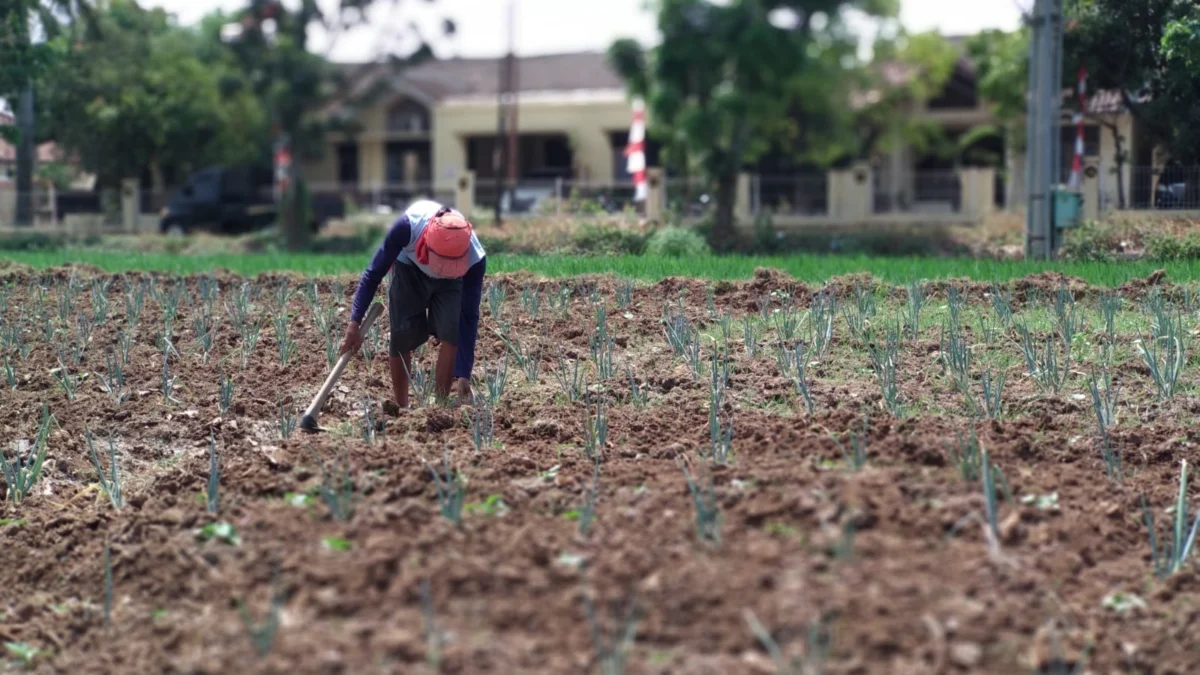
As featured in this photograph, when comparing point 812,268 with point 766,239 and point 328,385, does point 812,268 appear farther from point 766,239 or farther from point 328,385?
point 766,239

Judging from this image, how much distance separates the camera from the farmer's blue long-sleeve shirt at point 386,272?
7562 mm

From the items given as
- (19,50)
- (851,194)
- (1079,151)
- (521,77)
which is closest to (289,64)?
(19,50)

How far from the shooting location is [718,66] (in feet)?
94.0

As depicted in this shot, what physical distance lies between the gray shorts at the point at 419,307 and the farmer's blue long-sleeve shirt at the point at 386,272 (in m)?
0.05

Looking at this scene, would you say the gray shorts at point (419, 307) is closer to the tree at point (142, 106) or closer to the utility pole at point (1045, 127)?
the utility pole at point (1045, 127)

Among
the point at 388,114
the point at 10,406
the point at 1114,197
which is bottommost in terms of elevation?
the point at 10,406

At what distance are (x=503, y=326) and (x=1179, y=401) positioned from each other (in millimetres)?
4255

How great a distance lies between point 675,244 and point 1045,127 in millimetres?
4036

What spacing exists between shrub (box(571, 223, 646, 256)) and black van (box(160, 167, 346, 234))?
1540 centimetres

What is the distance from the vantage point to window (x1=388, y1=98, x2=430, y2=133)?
42812 millimetres

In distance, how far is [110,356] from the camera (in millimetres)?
9680

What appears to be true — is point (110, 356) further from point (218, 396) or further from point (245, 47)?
point (245, 47)

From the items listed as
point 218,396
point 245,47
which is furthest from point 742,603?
point 245,47

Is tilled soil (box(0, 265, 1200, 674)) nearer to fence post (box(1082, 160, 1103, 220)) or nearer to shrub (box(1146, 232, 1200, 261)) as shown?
shrub (box(1146, 232, 1200, 261))
